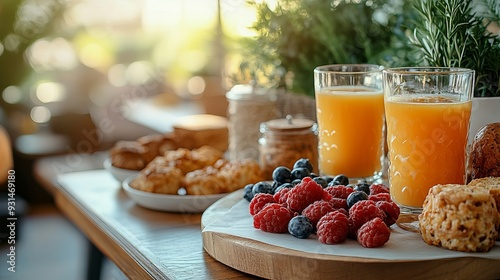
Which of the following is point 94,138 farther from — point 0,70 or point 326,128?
point 326,128

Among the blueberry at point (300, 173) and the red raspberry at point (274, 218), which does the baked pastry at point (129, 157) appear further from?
the red raspberry at point (274, 218)

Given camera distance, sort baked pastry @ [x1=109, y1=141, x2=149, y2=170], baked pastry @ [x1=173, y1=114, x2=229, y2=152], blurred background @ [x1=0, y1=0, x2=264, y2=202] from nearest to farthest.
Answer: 1. baked pastry @ [x1=109, y1=141, x2=149, y2=170]
2. baked pastry @ [x1=173, y1=114, x2=229, y2=152]
3. blurred background @ [x1=0, y1=0, x2=264, y2=202]

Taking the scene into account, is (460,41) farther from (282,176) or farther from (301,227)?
(301,227)

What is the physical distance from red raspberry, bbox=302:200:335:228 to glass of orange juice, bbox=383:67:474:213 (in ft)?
0.71

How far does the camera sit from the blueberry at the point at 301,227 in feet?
3.64

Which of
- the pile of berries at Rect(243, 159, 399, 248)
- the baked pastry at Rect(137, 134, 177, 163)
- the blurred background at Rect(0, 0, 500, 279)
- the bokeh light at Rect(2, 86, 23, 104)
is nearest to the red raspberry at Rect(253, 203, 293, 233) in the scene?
the pile of berries at Rect(243, 159, 399, 248)

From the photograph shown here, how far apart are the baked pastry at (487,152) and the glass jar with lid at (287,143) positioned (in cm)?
50

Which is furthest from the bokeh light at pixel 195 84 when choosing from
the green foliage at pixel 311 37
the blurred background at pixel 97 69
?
the green foliage at pixel 311 37

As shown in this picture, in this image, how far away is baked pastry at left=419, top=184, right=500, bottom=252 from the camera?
3.29 feet

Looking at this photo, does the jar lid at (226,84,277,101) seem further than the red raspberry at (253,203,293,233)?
Yes

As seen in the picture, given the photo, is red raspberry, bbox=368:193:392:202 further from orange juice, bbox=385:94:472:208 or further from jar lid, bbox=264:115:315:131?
jar lid, bbox=264:115:315:131

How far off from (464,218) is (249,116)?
1.02m

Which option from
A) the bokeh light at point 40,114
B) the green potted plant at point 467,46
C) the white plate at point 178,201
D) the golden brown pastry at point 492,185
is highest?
the green potted plant at point 467,46

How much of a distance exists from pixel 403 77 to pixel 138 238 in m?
0.64
